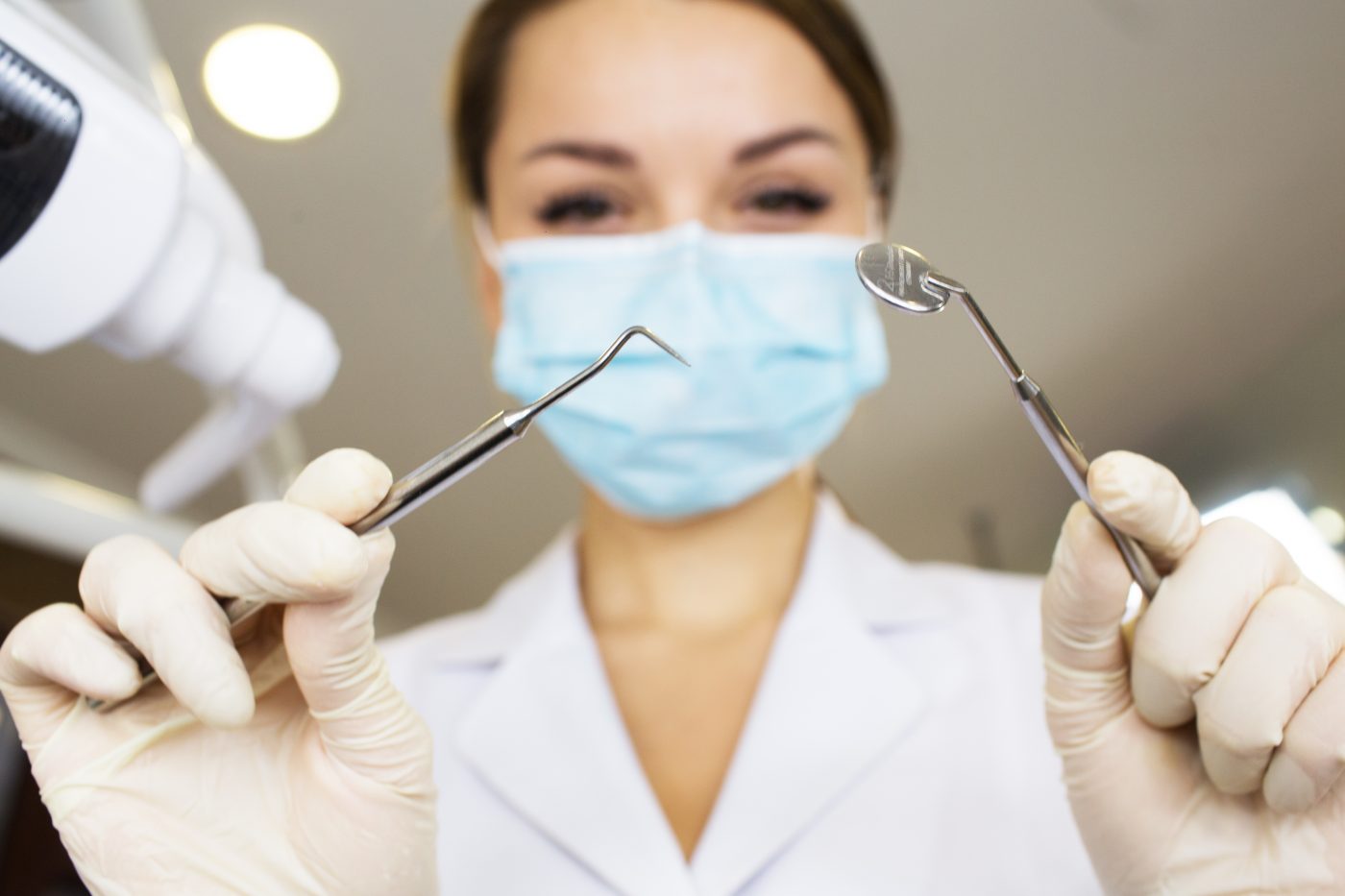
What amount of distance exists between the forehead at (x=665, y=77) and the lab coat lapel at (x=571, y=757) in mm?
541

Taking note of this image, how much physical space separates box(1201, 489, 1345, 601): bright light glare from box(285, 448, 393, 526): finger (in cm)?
96

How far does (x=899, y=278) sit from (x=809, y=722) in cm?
52

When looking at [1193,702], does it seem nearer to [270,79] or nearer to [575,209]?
[575,209]

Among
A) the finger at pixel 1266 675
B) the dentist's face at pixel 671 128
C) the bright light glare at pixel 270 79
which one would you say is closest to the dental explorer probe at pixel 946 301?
the finger at pixel 1266 675

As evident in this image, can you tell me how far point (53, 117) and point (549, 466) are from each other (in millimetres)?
1714

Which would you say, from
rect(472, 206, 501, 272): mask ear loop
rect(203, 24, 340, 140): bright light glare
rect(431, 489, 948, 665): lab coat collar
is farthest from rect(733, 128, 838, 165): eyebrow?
rect(203, 24, 340, 140): bright light glare

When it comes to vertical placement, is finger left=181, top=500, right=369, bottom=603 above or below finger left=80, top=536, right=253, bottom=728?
above

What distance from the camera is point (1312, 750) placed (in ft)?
1.73

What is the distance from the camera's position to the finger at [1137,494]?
512 mm

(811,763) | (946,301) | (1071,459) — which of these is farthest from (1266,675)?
(811,763)

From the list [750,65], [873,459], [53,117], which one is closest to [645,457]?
[750,65]

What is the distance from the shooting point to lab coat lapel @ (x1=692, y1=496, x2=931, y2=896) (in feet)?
2.62

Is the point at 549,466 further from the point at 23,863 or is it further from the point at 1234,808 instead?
the point at 1234,808

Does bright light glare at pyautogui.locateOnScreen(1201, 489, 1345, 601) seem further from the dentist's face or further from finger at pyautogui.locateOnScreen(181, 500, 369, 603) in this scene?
finger at pyautogui.locateOnScreen(181, 500, 369, 603)
